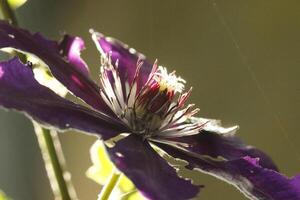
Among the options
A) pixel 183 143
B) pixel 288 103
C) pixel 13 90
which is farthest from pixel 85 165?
pixel 13 90

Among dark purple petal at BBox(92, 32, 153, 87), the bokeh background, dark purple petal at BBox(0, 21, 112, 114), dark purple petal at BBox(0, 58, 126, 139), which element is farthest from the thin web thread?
dark purple petal at BBox(0, 58, 126, 139)

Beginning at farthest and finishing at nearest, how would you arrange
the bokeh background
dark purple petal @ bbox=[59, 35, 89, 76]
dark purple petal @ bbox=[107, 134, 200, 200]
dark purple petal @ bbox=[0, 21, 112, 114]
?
the bokeh background < dark purple petal @ bbox=[59, 35, 89, 76] < dark purple petal @ bbox=[0, 21, 112, 114] < dark purple petal @ bbox=[107, 134, 200, 200]

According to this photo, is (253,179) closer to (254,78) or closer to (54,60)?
(54,60)

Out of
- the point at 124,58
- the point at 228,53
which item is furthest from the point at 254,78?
the point at 124,58

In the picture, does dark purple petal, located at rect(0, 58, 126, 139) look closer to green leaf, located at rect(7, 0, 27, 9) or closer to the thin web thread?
green leaf, located at rect(7, 0, 27, 9)

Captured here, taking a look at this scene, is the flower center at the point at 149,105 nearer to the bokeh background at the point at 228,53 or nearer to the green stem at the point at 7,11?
the green stem at the point at 7,11

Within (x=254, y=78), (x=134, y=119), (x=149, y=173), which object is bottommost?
(x=149, y=173)
